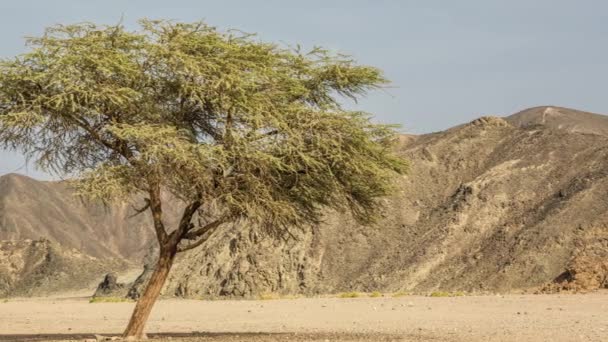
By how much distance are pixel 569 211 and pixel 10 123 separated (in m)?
43.6

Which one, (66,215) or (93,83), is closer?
(93,83)

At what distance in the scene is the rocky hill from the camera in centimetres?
5512

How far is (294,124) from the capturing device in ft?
72.5

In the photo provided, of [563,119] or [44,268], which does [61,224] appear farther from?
[563,119]

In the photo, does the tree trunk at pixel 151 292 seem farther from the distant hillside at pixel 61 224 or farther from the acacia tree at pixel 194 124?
the distant hillside at pixel 61 224

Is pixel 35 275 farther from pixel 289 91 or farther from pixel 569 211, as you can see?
pixel 289 91

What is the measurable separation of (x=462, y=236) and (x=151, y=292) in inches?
1600

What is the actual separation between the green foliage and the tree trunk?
1.78 metres

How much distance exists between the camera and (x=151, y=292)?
76.7 feet

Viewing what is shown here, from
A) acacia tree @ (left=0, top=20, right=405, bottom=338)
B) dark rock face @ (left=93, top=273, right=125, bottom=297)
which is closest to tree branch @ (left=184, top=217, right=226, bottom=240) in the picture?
acacia tree @ (left=0, top=20, right=405, bottom=338)

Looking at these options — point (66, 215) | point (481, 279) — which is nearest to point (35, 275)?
point (481, 279)

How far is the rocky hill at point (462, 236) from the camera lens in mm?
55125

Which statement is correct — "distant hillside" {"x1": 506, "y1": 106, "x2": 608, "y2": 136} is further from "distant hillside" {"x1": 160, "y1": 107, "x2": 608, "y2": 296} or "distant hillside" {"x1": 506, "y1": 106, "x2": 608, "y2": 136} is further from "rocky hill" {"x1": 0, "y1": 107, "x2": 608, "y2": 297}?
"distant hillside" {"x1": 160, "y1": 107, "x2": 608, "y2": 296}

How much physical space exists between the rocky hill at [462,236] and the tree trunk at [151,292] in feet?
83.9
